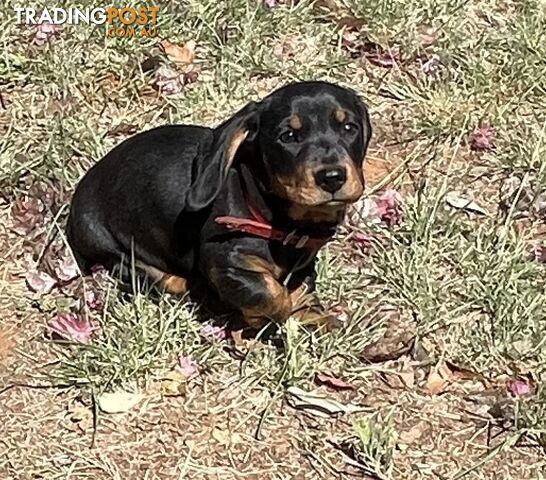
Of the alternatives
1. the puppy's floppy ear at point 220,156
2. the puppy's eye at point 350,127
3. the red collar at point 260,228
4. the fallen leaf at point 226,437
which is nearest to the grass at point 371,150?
the fallen leaf at point 226,437

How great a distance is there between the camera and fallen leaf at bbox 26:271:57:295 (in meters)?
4.36

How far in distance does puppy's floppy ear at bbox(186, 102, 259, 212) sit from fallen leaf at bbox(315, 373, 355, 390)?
2.33ft

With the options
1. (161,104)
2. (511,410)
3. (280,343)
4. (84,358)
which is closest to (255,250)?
(280,343)

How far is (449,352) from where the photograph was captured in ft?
13.7

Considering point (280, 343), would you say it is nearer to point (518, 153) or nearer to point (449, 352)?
point (449, 352)

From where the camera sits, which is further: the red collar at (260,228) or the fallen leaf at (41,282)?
the fallen leaf at (41,282)

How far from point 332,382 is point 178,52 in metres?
2.05

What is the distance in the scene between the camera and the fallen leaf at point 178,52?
543 cm

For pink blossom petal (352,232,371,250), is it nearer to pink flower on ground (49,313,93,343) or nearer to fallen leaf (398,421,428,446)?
fallen leaf (398,421,428,446)

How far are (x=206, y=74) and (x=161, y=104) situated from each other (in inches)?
11.8

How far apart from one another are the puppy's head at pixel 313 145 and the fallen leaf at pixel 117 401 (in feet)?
2.73

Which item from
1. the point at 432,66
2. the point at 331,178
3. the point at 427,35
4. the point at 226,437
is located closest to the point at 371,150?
the point at 432,66

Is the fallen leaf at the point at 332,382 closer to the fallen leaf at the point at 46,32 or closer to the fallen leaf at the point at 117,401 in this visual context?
the fallen leaf at the point at 117,401

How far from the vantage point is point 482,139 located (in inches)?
201
